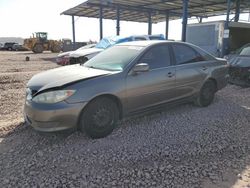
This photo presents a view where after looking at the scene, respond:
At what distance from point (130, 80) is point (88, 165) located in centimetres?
153

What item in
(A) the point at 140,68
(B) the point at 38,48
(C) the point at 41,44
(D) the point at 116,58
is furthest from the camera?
(C) the point at 41,44

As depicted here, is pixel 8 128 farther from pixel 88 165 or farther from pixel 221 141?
pixel 221 141

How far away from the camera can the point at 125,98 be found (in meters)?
4.01


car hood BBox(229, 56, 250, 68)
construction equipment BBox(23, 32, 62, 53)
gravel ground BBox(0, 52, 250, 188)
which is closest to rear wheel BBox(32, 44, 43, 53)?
construction equipment BBox(23, 32, 62, 53)

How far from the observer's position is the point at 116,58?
4508mm

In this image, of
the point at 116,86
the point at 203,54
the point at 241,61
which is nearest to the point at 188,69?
the point at 203,54

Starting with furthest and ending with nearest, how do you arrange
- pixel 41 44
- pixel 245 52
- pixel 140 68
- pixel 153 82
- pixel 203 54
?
pixel 41 44 → pixel 245 52 → pixel 203 54 → pixel 153 82 → pixel 140 68

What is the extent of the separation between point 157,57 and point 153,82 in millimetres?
551

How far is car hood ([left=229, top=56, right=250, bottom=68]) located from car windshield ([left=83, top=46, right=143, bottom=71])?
4484mm

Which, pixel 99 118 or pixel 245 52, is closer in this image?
pixel 99 118

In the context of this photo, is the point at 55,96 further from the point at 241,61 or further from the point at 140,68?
the point at 241,61

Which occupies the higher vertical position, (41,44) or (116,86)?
(41,44)

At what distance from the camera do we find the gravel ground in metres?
2.93

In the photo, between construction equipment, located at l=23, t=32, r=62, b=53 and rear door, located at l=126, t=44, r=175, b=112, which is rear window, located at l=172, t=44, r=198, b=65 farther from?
construction equipment, located at l=23, t=32, r=62, b=53
